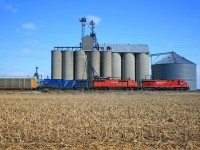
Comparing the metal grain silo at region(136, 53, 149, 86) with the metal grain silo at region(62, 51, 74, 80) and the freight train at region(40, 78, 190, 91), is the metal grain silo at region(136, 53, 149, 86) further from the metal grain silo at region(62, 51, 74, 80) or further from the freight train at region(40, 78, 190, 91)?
the metal grain silo at region(62, 51, 74, 80)

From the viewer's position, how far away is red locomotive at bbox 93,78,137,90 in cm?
7481

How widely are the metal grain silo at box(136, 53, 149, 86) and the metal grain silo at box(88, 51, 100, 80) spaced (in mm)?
11443

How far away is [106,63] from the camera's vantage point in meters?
81.6

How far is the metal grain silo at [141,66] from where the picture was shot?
283ft

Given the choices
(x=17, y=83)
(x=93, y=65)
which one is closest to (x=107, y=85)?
(x=93, y=65)

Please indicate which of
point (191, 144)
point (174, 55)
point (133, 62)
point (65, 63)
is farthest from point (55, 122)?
point (174, 55)

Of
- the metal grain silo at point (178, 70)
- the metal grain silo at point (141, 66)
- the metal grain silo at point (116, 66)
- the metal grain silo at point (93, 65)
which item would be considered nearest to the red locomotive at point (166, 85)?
the metal grain silo at point (141, 66)

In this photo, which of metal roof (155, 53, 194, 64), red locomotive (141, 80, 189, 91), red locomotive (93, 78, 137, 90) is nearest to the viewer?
red locomotive (93, 78, 137, 90)

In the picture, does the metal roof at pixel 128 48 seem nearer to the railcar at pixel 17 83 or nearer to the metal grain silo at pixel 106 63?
the metal grain silo at pixel 106 63

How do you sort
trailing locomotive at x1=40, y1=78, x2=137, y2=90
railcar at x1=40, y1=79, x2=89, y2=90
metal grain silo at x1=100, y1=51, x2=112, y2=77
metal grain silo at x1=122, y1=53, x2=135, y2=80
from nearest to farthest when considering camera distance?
1. railcar at x1=40, y1=79, x2=89, y2=90
2. trailing locomotive at x1=40, y1=78, x2=137, y2=90
3. metal grain silo at x1=100, y1=51, x2=112, y2=77
4. metal grain silo at x1=122, y1=53, x2=135, y2=80

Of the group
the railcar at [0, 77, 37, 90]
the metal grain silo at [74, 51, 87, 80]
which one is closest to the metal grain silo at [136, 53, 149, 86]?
the metal grain silo at [74, 51, 87, 80]

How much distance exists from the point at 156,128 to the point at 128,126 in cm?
128

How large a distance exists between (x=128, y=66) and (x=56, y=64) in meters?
18.4

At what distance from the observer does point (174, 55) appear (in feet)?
307
